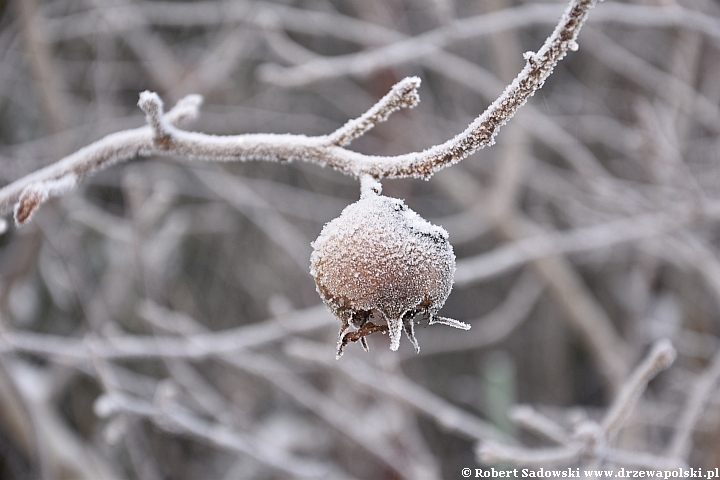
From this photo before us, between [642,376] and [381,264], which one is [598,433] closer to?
[642,376]

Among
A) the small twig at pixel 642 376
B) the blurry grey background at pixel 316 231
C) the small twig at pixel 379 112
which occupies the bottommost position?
the small twig at pixel 642 376

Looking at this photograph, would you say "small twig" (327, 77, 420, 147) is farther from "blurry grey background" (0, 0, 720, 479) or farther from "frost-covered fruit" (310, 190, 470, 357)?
"blurry grey background" (0, 0, 720, 479)

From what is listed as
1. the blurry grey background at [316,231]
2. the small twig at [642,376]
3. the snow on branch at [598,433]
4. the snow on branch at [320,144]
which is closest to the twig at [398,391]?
the blurry grey background at [316,231]

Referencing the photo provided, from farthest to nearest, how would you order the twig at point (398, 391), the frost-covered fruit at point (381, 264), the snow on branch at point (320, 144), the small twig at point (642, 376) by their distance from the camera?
the twig at point (398, 391)
the small twig at point (642, 376)
the frost-covered fruit at point (381, 264)
the snow on branch at point (320, 144)

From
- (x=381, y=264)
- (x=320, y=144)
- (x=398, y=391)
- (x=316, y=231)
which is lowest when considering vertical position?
(x=381, y=264)

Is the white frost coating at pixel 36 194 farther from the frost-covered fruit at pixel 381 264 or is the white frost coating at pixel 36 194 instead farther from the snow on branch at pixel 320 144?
the frost-covered fruit at pixel 381 264

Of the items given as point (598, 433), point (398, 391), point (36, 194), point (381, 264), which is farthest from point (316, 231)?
point (381, 264)
